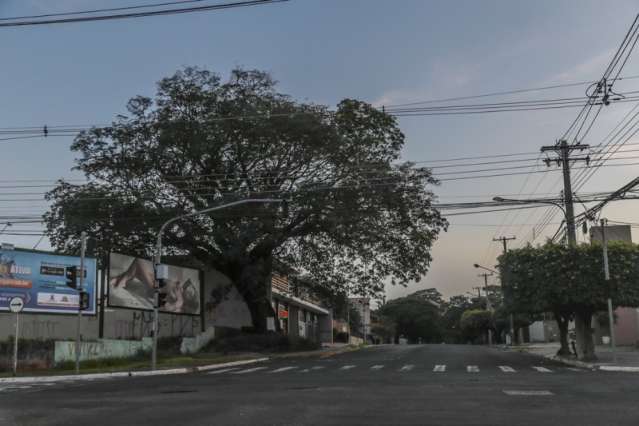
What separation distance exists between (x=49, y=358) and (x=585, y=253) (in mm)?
23981

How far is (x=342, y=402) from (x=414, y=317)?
393 ft

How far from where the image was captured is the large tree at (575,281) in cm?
3069

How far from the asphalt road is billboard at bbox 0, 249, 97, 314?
12979 mm

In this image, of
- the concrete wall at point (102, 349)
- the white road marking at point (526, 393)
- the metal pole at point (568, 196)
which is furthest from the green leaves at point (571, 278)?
the concrete wall at point (102, 349)

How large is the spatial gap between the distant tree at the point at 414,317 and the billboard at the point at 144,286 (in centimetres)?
9100

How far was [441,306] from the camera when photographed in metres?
145

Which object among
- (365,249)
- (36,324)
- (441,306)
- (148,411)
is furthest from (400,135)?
(441,306)

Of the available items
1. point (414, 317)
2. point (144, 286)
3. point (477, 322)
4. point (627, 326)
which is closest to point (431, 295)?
point (414, 317)

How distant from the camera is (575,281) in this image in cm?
3095

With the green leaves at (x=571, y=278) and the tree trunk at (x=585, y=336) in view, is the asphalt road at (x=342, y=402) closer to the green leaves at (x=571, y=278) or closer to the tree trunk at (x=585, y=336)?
the green leaves at (x=571, y=278)

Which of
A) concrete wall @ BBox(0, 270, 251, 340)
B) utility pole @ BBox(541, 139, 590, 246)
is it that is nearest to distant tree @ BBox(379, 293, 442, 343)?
concrete wall @ BBox(0, 270, 251, 340)

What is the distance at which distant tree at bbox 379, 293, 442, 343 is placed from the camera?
131125 mm

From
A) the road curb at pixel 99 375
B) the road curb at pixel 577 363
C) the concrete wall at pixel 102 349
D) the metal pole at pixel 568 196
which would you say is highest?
the metal pole at pixel 568 196

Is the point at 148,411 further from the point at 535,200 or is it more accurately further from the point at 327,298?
the point at 327,298
